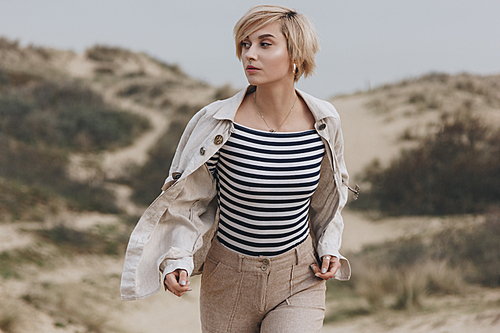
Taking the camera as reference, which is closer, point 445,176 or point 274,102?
point 274,102

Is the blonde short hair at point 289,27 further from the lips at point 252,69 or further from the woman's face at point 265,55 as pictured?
the lips at point 252,69

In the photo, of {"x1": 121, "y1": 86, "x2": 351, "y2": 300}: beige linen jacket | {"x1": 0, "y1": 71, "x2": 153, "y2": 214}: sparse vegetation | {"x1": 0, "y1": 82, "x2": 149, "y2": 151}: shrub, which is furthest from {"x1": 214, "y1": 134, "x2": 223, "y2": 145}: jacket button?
{"x1": 0, "y1": 82, "x2": 149, "y2": 151}: shrub

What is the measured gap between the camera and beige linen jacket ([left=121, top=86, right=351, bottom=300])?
1.88 metres

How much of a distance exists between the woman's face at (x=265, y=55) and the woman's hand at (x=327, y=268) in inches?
33.0

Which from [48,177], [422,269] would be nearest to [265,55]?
[422,269]

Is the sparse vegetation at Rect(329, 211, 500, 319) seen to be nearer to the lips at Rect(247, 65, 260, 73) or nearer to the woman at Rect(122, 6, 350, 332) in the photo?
the woman at Rect(122, 6, 350, 332)

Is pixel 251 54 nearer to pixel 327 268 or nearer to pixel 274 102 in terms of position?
pixel 274 102

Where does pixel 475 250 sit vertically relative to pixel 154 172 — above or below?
below

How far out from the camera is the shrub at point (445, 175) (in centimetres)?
955

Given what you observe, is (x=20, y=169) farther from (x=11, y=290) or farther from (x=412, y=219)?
(x=412, y=219)

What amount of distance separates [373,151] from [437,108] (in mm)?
3738

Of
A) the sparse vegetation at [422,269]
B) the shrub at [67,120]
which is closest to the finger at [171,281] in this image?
the sparse vegetation at [422,269]

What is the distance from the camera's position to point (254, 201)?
6.27 ft

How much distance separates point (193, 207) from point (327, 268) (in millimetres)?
Result: 660
